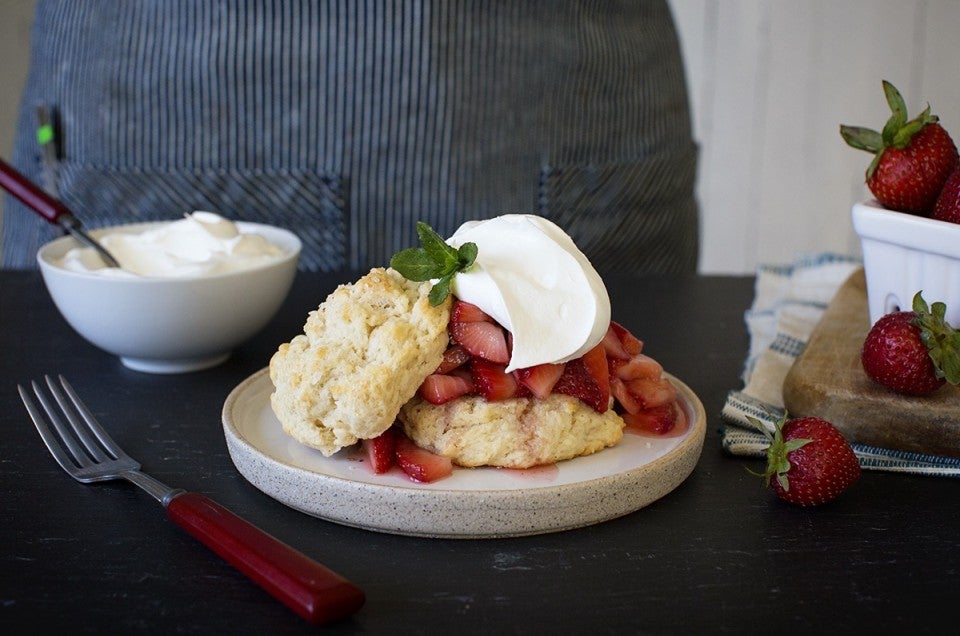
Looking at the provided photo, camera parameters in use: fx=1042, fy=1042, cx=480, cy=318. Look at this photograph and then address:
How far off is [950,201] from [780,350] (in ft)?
1.13

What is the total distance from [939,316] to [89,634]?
95cm

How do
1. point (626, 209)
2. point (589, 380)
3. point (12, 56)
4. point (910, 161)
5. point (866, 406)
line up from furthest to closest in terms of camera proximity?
1. point (12, 56)
2. point (626, 209)
3. point (910, 161)
4. point (866, 406)
5. point (589, 380)

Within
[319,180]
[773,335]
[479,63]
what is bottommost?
[773,335]

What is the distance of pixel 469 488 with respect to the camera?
992 mm

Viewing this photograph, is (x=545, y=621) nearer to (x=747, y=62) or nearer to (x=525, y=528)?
(x=525, y=528)

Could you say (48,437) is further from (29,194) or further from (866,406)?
(866,406)

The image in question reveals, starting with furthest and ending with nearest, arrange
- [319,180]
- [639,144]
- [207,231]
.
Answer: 1. [639,144]
2. [319,180]
3. [207,231]

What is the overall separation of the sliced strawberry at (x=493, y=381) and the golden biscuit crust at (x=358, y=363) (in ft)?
0.14

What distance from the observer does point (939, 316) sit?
1191 mm

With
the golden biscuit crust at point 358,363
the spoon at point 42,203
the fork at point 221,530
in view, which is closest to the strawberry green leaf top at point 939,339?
the golden biscuit crust at point 358,363

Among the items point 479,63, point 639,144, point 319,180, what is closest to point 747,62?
point 639,144

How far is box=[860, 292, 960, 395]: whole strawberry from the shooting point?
46.5 inches

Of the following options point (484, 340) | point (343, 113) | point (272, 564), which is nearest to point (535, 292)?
point (484, 340)

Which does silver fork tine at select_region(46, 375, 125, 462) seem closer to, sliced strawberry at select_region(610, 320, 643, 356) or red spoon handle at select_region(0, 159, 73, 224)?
red spoon handle at select_region(0, 159, 73, 224)
